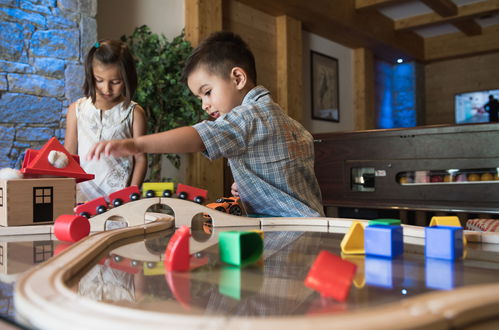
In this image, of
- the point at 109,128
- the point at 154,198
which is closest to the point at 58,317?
the point at 154,198

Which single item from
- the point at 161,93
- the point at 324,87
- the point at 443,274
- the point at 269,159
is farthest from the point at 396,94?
the point at 443,274

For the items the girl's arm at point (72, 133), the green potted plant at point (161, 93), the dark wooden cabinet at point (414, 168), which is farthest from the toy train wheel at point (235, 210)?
the green potted plant at point (161, 93)

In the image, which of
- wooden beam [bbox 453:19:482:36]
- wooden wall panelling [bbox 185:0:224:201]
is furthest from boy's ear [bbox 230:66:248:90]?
wooden beam [bbox 453:19:482:36]

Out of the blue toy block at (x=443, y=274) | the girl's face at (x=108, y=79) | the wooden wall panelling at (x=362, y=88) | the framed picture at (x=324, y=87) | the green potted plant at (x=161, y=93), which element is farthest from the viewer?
the wooden wall panelling at (x=362, y=88)

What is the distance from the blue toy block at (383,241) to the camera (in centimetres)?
57

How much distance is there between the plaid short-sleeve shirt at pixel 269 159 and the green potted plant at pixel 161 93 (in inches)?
73.8

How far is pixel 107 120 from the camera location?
2008mm

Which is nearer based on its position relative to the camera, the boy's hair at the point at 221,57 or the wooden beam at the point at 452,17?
the boy's hair at the point at 221,57

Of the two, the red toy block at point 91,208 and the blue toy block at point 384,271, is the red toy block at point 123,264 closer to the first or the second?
the blue toy block at point 384,271

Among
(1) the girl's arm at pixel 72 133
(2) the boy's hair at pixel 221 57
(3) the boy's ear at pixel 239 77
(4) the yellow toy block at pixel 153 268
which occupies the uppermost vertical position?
(2) the boy's hair at pixel 221 57

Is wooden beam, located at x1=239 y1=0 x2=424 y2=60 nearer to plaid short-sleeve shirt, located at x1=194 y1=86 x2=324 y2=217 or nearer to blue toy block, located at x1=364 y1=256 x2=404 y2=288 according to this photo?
plaid short-sleeve shirt, located at x1=194 y1=86 x2=324 y2=217

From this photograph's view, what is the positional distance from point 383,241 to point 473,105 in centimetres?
719

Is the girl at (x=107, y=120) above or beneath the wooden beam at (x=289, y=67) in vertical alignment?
beneath

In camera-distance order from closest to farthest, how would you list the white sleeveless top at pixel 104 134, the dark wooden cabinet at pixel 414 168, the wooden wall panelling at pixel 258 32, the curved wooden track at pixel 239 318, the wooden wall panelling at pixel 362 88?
the curved wooden track at pixel 239 318 → the white sleeveless top at pixel 104 134 → the dark wooden cabinet at pixel 414 168 → the wooden wall panelling at pixel 258 32 → the wooden wall panelling at pixel 362 88
